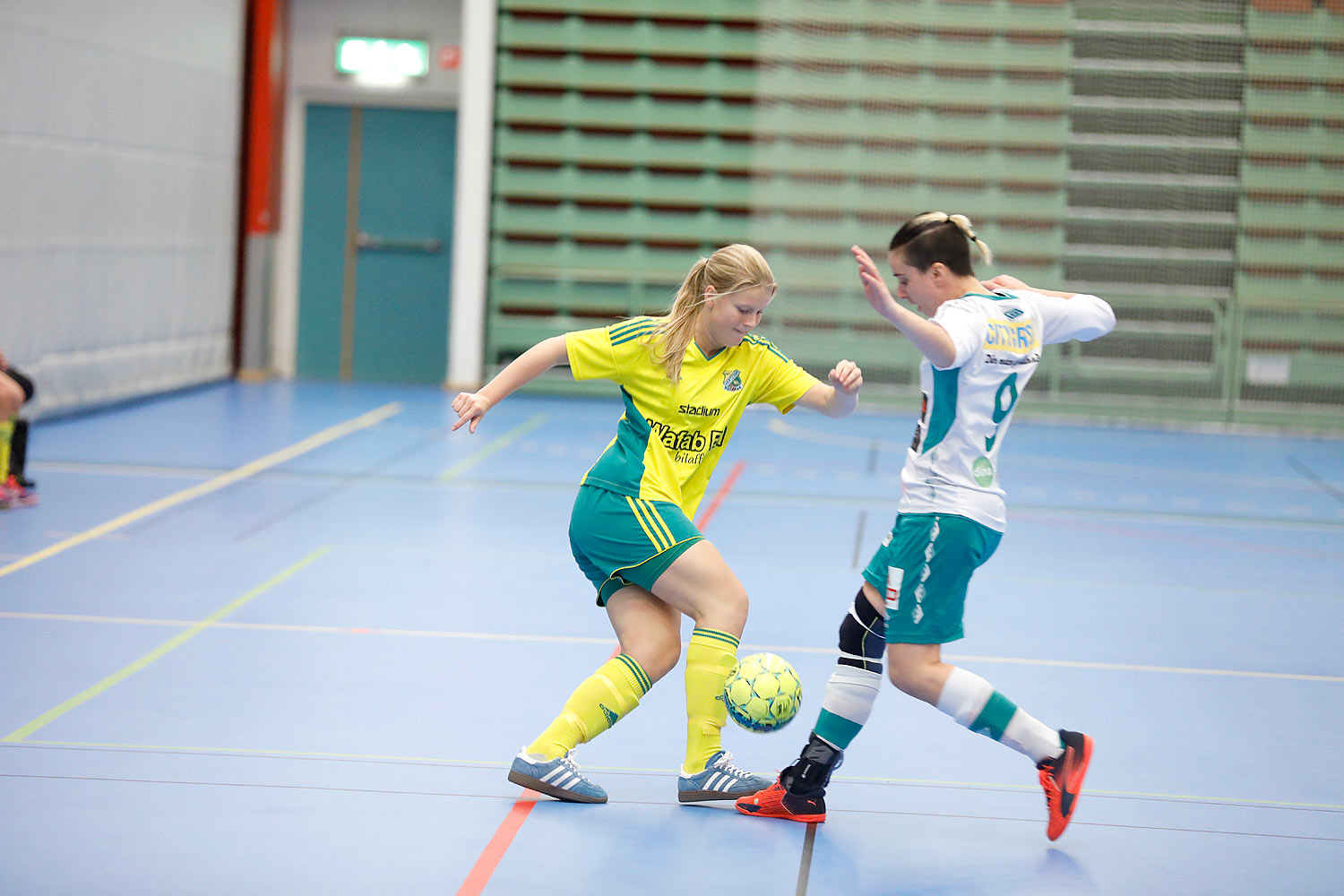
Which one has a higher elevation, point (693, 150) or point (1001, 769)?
point (693, 150)

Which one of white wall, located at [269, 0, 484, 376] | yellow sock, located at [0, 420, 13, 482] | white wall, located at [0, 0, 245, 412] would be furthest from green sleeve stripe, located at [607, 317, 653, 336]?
white wall, located at [269, 0, 484, 376]

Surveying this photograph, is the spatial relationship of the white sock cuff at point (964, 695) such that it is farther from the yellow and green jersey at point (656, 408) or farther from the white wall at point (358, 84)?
the white wall at point (358, 84)

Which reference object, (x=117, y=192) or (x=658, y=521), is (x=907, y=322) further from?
(x=117, y=192)

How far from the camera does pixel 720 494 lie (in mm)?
9055

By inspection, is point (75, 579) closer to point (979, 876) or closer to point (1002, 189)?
point (979, 876)

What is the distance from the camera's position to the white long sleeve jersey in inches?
136

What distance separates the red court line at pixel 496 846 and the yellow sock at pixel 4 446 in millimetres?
4960

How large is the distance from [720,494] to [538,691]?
→ 4432 millimetres

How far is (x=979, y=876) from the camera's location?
3.34m

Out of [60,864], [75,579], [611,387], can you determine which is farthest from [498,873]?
[611,387]

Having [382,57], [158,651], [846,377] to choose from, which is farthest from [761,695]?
[382,57]

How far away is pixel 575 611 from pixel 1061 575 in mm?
2658

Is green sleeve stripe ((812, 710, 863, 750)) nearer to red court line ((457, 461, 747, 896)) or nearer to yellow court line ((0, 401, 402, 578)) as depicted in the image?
red court line ((457, 461, 747, 896))

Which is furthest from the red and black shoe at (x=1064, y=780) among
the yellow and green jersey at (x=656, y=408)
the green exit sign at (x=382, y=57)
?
the green exit sign at (x=382, y=57)
